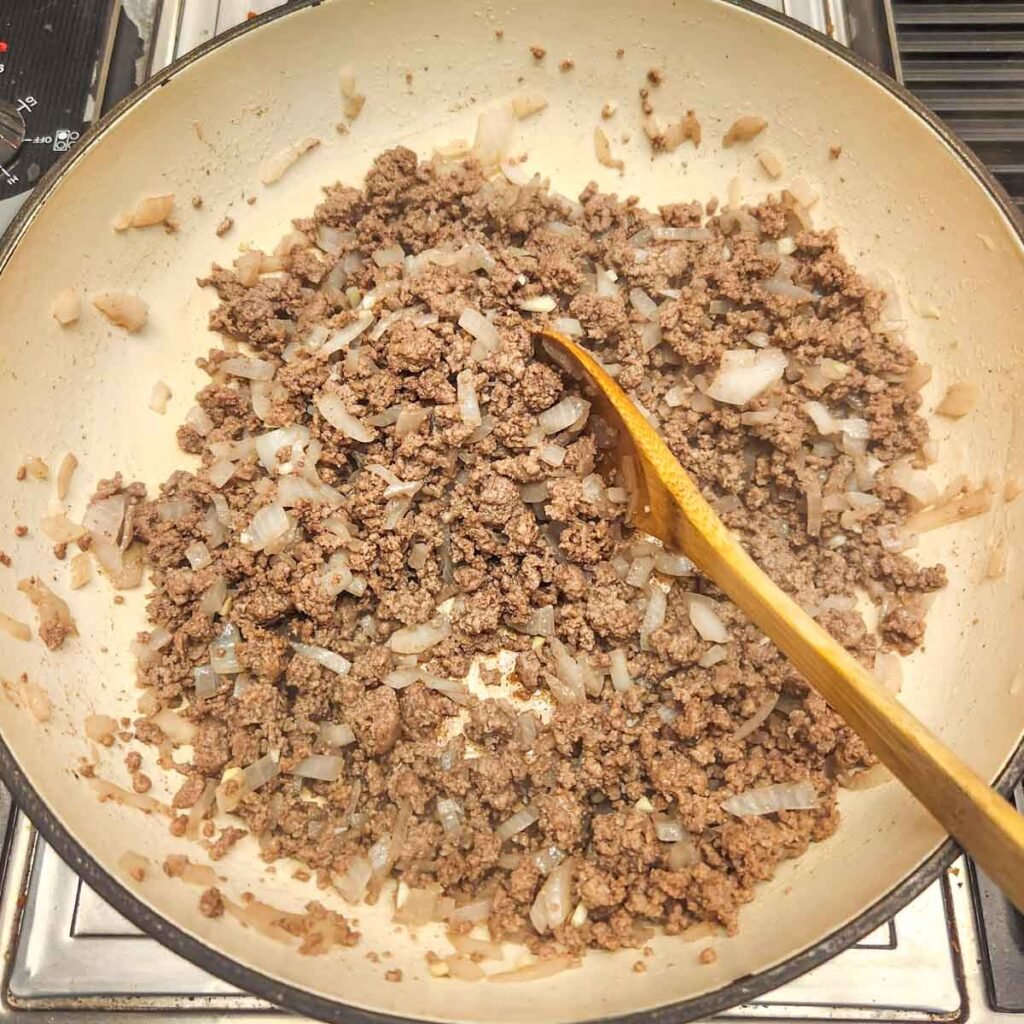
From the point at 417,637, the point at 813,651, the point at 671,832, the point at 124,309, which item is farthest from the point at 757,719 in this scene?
the point at 124,309

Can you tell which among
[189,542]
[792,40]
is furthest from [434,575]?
[792,40]

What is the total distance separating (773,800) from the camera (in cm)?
178

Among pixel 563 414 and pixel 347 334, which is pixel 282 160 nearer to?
pixel 347 334

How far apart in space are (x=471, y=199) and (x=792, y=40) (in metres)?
0.89

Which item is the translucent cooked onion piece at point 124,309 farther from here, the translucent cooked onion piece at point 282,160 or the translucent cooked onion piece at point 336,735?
the translucent cooked onion piece at point 336,735

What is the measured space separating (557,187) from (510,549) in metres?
1.11

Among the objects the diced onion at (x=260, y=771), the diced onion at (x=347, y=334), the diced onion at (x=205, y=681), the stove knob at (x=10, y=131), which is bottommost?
the diced onion at (x=260, y=771)

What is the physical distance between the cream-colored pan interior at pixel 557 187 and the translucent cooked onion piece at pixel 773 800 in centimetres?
10

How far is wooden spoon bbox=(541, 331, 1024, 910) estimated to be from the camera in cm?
125

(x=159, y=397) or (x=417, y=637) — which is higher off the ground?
(x=159, y=397)

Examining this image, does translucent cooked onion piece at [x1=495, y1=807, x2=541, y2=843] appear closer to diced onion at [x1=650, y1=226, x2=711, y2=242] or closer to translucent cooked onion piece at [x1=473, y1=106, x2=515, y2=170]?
diced onion at [x1=650, y1=226, x2=711, y2=242]

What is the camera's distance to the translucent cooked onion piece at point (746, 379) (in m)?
2.09

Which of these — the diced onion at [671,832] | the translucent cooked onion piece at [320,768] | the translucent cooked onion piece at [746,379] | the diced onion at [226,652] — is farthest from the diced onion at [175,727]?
the translucent cooked onion piece at [746,379]

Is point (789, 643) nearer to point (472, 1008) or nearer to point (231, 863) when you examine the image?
point (472, 1008)
